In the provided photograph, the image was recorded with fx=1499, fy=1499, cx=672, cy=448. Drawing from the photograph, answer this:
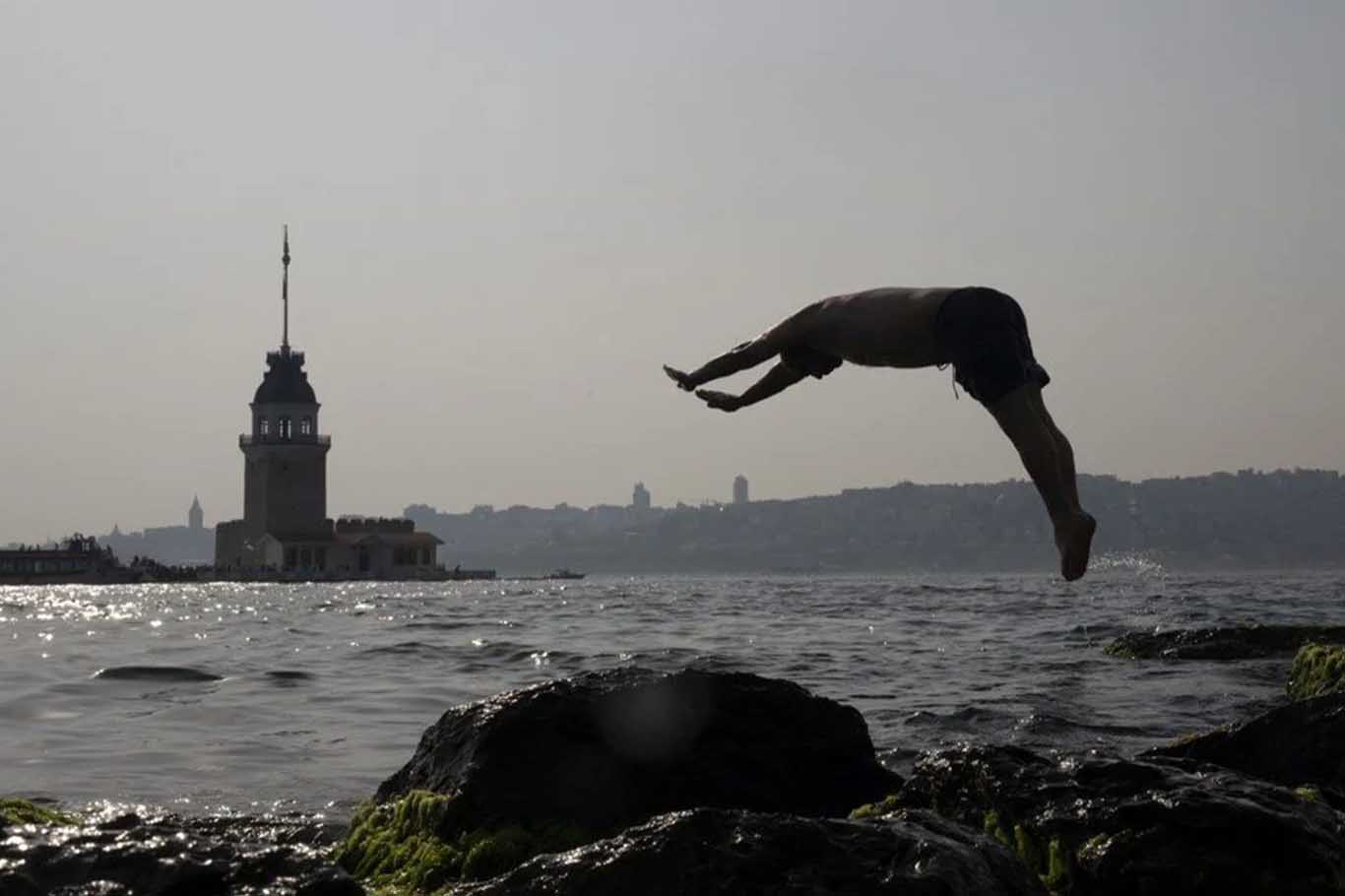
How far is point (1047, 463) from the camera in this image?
6.53 m

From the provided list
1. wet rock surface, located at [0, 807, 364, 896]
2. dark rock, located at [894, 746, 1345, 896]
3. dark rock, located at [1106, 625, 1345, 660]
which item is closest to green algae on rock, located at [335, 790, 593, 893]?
wet rock surface, located at [0, 807, 364, 896]

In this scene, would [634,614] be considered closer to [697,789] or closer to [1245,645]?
[1245,645]

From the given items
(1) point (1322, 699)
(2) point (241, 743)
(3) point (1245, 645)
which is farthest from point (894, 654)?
Answer: (1) point (1322, 699)

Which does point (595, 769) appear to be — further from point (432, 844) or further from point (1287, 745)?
point (1287, 745)

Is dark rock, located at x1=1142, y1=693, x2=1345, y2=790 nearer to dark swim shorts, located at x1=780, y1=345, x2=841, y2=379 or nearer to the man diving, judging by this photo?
the man diving

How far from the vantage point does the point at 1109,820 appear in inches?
245

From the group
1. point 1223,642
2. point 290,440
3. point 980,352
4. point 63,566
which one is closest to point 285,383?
point 290,440

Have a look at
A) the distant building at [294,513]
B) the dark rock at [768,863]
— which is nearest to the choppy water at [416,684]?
the dark rock at [768,863]

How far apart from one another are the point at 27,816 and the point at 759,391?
3885 millimetres

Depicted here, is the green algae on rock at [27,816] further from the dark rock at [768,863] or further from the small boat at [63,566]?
the small boat at [63,566]

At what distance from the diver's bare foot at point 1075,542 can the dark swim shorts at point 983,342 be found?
0.65 m

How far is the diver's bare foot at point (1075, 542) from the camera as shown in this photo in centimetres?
653

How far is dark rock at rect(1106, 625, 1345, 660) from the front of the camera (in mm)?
22031

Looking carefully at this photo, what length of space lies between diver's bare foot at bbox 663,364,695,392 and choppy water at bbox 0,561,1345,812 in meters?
4.31
